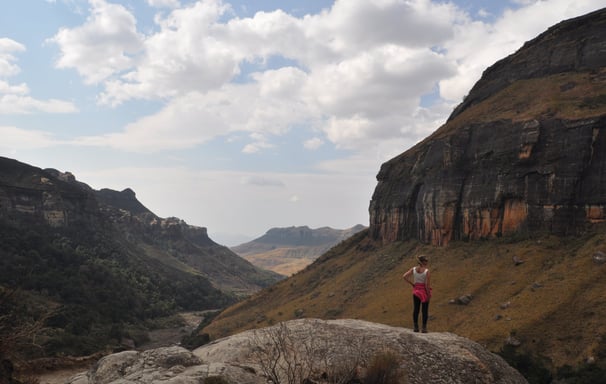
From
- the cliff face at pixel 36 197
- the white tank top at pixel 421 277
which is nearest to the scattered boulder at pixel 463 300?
the white tank top at pixel 421 277

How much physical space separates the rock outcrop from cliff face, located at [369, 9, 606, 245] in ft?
145

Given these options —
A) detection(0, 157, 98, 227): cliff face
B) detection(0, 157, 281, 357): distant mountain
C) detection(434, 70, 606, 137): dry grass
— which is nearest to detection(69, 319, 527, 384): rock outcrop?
detection(0, 157, 281, 357): distant mountain

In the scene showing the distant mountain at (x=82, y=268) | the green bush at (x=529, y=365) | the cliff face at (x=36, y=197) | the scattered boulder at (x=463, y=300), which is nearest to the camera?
the green bush at (x=529, y=365)

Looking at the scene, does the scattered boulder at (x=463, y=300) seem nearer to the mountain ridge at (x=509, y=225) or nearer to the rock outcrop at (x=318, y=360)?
the mountain ridge at (x=509, y=225)

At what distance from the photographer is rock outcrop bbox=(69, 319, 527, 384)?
9.29 meters

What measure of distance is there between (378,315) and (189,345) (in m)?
31.1

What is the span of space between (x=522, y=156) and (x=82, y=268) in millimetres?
87902

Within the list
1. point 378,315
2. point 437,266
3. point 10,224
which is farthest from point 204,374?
point 10,224

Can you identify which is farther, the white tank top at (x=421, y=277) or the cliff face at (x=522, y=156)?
the cliff face at (x=522, y=156)

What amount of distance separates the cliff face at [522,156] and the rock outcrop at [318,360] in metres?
44.2

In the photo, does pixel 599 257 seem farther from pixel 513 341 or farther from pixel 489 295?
pixel 513 341

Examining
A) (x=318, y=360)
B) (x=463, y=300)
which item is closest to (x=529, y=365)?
(x=463, y=300)

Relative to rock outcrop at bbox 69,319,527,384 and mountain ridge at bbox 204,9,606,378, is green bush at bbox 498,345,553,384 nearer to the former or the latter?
mountain ridge at bbox 204,9,606,378

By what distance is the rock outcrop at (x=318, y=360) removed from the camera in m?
9.29
